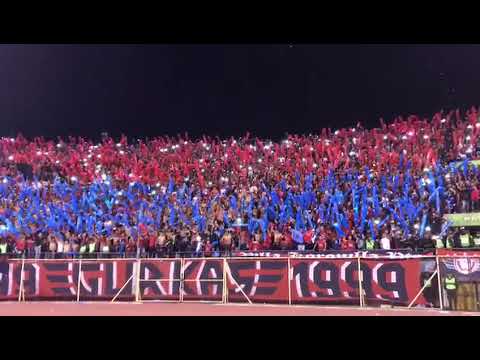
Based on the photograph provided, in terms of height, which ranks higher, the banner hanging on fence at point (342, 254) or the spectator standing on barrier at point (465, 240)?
the spectator standing on barrier at point (465, 240)

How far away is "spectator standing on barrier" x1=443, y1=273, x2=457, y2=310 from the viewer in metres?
10.2

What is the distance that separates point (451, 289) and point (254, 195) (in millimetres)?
8120

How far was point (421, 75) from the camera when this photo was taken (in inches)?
875

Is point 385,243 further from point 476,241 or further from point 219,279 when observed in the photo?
point 219,279

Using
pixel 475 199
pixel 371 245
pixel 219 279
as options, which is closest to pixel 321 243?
pixel 371 245

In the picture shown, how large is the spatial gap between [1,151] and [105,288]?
14.5 m

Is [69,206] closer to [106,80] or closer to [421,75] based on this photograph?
[106,80]

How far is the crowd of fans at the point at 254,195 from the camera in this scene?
14109 millimetres

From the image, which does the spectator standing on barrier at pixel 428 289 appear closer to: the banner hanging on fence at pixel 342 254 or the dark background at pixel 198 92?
the banner hanging on fence at pixel 342 254

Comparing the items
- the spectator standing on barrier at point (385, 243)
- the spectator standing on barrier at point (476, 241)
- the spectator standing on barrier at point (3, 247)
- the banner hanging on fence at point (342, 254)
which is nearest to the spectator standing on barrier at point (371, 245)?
the spectator standing on barrier at point (385, 243)

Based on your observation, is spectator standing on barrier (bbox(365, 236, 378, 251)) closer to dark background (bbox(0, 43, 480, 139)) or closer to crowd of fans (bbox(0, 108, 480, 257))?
crowd of fans (bbox(0, 108, 480, 257))

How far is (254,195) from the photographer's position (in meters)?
17.1

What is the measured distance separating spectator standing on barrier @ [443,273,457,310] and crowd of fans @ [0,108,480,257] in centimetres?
213

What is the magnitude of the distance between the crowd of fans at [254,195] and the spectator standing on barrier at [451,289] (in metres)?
2.13
